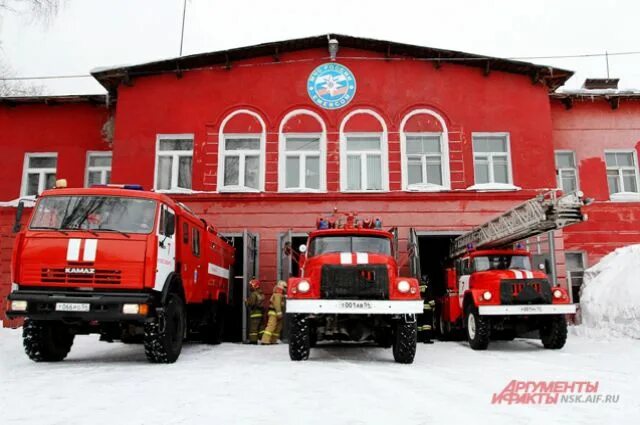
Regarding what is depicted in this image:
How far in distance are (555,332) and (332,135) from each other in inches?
330

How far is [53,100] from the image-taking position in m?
17.4

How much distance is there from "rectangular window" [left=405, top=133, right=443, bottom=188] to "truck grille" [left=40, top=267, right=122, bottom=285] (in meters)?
9.79

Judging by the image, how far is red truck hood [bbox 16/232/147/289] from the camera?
8023 mm

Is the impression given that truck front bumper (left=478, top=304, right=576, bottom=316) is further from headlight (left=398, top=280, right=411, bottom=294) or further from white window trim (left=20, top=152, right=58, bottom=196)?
white window trim (left=20, top=152, right=58, bottom=196)

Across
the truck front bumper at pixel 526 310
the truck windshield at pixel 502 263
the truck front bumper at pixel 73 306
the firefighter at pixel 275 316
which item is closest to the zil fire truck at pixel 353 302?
the truck front bumper at pixel 526 310

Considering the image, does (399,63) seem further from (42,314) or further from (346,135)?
(42,314)

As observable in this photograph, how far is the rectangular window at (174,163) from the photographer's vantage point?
1585 cm

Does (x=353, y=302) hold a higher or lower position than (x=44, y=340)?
higher

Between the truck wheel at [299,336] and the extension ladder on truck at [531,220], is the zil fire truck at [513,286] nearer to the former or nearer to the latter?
the extension ladder on truck at [531,220]

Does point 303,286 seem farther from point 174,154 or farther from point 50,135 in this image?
point 50,135

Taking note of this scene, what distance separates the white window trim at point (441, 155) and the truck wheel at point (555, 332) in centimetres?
543

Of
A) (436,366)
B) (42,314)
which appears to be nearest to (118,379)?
(42,314)

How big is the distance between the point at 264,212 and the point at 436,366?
8.13 m

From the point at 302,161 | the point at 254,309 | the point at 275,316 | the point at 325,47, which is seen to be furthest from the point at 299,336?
the point at 325,47
